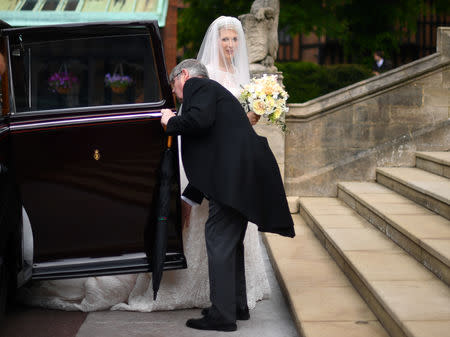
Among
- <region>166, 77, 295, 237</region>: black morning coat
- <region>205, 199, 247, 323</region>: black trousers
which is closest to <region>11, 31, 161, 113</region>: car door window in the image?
<region>166, 77, 295, 237</region>: black morning coat

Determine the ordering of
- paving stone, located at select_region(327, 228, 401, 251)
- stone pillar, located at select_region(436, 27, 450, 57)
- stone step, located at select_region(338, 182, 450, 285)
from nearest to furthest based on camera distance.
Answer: stone step, located at select_region(338, 182, 450, 285) < paving stone, located at select_region(327, 228, 401, 251) < stone pillar, located at select_region(436, 27, 450, 57)

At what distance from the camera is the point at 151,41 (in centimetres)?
500

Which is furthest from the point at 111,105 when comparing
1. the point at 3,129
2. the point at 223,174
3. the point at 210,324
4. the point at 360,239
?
the point at 360,239

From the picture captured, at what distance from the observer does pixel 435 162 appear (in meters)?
8.34

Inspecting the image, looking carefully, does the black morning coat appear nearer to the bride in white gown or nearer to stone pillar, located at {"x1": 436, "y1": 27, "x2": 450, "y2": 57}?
the bride in white gown

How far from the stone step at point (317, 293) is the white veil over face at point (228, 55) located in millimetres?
1730

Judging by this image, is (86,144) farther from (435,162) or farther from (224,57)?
(435,162)

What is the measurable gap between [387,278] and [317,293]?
0.59 m

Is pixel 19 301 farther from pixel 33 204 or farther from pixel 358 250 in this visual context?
pixel 358 250

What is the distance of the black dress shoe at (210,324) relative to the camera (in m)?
4.92

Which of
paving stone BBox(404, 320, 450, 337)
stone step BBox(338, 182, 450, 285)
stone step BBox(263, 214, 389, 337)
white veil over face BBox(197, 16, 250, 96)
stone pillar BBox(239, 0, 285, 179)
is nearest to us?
paving stone BBox(404, 320, 450, 337)

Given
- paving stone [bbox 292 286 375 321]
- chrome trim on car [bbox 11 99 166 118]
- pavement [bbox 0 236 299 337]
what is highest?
chrome trim on car [bbox 11 99 166 118]

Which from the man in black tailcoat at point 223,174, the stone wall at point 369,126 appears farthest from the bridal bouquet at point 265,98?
the stone wall at point 369,126

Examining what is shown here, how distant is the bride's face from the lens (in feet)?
18.6
